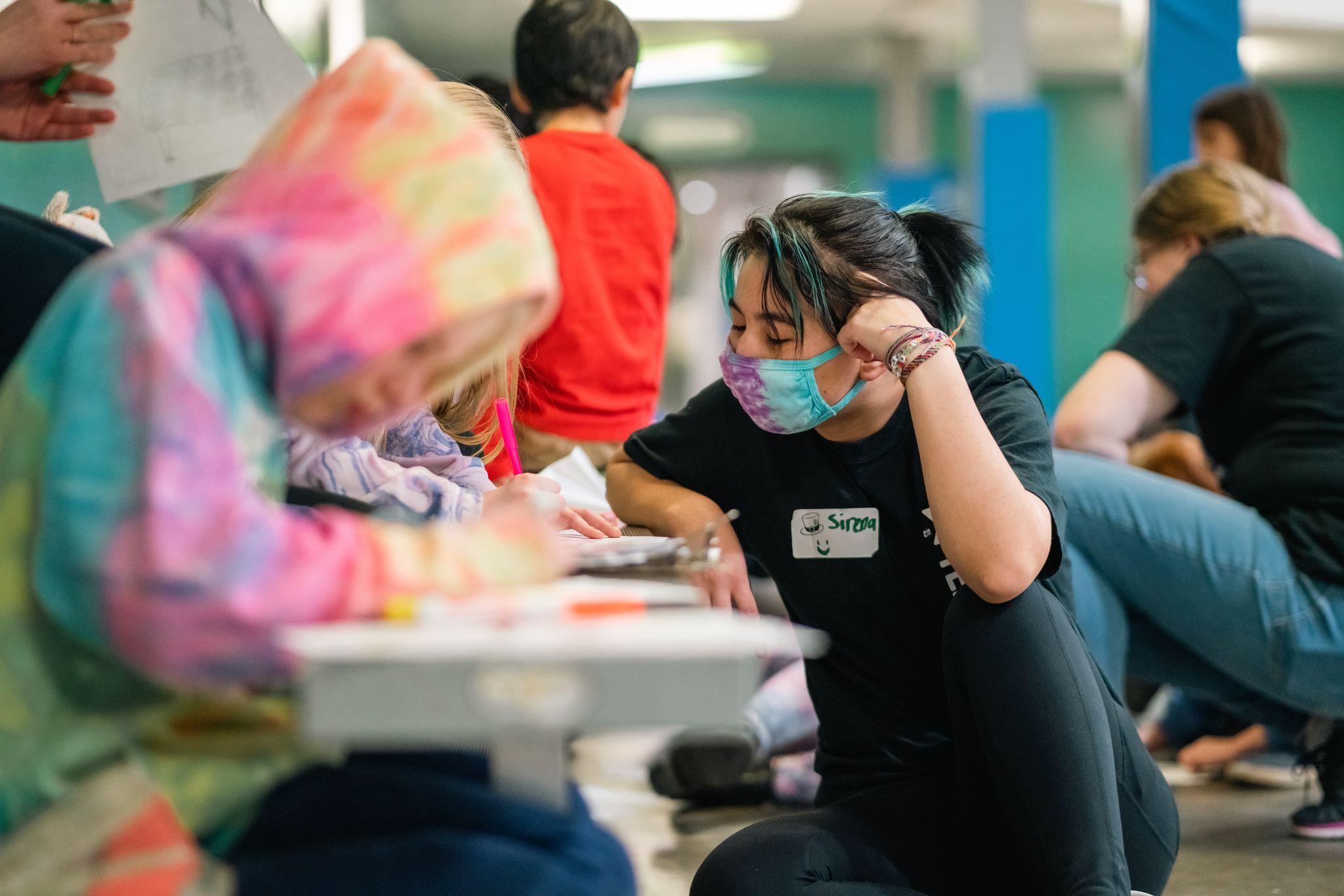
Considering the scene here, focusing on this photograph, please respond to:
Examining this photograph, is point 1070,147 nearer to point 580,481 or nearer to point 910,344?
point 580,481

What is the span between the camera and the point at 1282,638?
186 centimetres

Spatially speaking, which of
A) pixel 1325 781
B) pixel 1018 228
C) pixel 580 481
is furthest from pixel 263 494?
pixel 1018 228

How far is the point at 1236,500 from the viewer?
6.62 ft

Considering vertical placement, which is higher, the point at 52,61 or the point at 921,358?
the point at 52,61

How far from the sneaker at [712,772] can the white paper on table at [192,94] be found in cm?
121

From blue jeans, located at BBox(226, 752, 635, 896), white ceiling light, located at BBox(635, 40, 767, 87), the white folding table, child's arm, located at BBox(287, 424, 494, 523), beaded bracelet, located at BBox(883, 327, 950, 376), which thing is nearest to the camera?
the white folding table

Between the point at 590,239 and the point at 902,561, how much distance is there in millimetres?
1014

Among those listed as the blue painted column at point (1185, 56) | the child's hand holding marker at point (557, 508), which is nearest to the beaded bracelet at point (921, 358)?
the child's hand holding marker at point (557, 508)

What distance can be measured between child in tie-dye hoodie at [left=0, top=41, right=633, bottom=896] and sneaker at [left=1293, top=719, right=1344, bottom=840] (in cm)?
160

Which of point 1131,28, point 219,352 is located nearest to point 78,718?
point 219,352

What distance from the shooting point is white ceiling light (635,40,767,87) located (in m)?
8.89

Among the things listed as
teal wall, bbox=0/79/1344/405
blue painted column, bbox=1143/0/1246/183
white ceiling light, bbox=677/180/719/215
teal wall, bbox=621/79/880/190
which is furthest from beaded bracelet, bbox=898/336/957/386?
white ceiling light, bbox=677/180/719/215

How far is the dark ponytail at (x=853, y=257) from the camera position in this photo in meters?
1.40

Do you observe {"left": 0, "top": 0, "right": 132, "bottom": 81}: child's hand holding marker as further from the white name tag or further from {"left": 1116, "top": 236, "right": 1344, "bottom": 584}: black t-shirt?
{"left": 1116, "top": 236, "right": 1344, "bottom": 584}: black t-shirt
